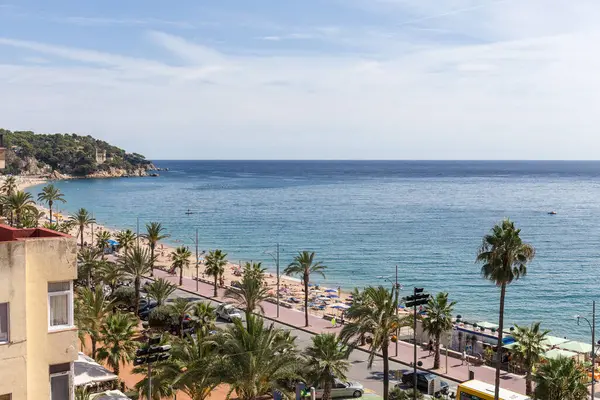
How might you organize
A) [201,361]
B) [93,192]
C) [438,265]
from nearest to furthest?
[201,361] → [438,265] → [93,192]

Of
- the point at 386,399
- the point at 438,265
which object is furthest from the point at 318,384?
the point at 438,265

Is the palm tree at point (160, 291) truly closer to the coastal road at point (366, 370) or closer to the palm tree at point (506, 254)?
the coastal road at point (366, 370)

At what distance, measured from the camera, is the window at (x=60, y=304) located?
1280cm

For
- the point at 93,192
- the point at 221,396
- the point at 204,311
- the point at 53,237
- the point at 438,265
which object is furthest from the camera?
the point at 93,192

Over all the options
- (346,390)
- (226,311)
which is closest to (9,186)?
(226,311)

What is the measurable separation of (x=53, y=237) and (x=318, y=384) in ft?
58.1

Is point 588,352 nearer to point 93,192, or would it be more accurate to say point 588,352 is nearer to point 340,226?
point 340,226

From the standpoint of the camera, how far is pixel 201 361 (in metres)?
23.1

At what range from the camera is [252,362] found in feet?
69.6

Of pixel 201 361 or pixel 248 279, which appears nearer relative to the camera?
pixel 201 361

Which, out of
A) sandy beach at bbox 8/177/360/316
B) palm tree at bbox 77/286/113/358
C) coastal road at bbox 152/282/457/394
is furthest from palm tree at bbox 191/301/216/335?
sandy beach at bbox 8/177/360/316

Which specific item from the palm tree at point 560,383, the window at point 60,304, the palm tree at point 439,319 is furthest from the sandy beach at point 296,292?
the window at point 60,304

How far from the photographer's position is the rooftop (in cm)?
1320

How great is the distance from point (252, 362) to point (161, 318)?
22696 millimetres
